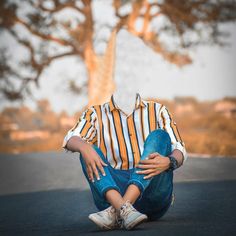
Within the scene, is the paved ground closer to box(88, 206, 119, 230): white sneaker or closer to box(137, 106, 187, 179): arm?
box(88, 206, 119, 230): white sneaker

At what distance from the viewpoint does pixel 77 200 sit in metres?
5.08

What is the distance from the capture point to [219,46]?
14.6 metres

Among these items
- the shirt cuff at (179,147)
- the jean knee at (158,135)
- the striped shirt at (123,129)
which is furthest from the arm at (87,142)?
the shirt cuff at (179,147)

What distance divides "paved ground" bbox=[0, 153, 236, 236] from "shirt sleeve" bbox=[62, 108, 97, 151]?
0.49 m

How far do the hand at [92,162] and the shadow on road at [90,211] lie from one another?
296mm

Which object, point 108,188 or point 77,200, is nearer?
point 108,188

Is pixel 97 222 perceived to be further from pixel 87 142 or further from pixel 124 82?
pixel 124 82

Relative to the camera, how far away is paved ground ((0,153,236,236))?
2955 millimetres

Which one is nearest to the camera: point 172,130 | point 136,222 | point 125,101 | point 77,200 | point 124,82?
point 136,222

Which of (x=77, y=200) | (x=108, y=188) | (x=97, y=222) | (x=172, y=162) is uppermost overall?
(x=172, y=162)

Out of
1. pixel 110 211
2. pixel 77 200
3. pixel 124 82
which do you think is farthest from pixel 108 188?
pixel 77 200

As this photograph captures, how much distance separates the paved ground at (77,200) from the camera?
296 centimetres

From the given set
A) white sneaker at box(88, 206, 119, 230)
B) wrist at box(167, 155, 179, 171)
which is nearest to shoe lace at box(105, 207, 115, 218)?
white sneaker at box(88, 206, 119, 230)

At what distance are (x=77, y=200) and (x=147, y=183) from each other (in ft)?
7.78
